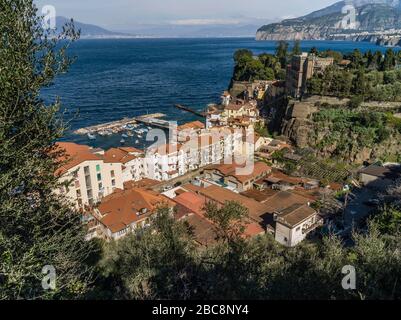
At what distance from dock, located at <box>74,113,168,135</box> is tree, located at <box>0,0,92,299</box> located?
41708mm

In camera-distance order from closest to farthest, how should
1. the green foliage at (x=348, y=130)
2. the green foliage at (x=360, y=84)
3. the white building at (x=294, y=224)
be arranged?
the white building at (x=294, y=224) < the green foliage at (x=348, y=130) < the green foliage at (x=360, y=84)

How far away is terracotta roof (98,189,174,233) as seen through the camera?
21781 millimetres

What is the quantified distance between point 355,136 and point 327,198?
38.2 feet

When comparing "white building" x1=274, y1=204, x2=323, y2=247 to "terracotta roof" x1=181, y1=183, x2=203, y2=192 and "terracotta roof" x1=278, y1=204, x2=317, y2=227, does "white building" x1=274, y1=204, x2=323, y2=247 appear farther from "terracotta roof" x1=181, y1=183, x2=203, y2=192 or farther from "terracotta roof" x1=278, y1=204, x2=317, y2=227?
"terracotta roof" x1=181, y1=183, x2=203, y2=192

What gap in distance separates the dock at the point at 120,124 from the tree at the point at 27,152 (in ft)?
137

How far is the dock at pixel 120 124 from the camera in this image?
160 feet

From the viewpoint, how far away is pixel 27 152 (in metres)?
7.91

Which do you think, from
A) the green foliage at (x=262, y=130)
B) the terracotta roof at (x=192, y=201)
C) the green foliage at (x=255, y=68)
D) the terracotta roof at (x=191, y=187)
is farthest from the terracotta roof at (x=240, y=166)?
the green foliage at (x=255, y=68)

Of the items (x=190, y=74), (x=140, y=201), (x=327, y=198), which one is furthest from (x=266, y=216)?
(x=190, y=74)

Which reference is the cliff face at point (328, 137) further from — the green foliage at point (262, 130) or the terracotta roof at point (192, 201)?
the terracotta roof at point (192, 201)

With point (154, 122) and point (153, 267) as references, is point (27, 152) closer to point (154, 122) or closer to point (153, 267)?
point (153, 267)
